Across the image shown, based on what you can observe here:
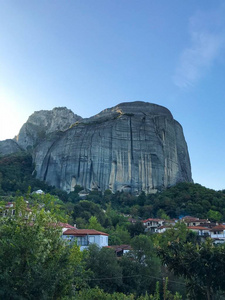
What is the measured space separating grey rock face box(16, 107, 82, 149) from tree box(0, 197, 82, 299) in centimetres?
13394

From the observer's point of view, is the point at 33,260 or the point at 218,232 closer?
the point at 33,260

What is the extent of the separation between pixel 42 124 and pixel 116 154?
82061 millimetres

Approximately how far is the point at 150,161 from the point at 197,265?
6993 centimetres

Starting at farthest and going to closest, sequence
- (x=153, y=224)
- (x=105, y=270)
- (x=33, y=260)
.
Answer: (x=153, y=224)
(x=105, y=270)
(x=33, y=260)

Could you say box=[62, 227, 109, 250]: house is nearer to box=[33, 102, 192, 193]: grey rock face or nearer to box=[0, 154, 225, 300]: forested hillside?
box=[0, 154, 225, 300]: forested hillside

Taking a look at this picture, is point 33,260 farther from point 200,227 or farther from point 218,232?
point 200,227

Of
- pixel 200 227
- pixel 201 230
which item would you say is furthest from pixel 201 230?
pixel 200 227

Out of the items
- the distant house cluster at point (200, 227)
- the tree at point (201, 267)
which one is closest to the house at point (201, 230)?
the distant house cluster at point (200, 227)

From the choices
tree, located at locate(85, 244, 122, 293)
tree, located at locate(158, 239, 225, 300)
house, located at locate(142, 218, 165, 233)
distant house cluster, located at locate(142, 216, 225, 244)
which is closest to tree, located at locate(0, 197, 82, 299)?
tree, located at locate(158, 239, 225, 300)

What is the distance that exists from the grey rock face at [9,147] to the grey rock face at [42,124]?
146 inches

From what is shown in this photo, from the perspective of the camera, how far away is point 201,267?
1769 centimetres

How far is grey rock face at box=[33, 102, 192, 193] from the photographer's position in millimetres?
85375

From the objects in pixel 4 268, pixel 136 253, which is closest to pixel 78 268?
pixel 4 268

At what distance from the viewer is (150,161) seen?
8738cm
